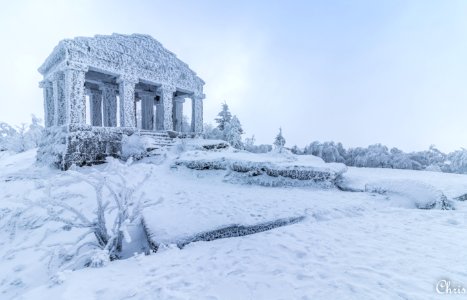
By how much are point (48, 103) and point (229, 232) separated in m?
15.2

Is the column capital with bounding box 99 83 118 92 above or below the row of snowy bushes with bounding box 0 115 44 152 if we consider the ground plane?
above

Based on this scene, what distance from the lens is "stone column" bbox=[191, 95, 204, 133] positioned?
17422 mm

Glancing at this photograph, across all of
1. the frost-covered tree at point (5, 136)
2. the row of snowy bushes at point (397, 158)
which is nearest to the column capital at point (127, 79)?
the row of snowy bushes at point (397, 158)

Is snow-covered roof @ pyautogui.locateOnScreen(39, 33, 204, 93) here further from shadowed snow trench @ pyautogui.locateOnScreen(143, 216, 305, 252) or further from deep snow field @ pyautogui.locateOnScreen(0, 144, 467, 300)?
shadowed snow trench @ pyautogui.locateOnScreen(143, 216, 305, 252)

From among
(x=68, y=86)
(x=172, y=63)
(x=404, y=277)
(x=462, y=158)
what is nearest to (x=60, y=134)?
(x=68, y=86)

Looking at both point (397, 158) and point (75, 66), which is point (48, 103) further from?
point (397, 158)

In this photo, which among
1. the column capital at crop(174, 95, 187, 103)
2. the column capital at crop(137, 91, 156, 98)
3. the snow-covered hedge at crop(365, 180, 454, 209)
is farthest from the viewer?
the column capital at crop(174, 95, 187, 103)

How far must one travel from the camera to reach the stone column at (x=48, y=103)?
1385 centimetres

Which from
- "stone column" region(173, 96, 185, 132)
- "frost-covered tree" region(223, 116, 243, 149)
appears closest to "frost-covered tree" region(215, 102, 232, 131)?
"frost-covered tree" region(223, 116, 243, 149)

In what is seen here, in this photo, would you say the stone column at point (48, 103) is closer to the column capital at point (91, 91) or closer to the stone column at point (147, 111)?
the column capital at point (91, 91)

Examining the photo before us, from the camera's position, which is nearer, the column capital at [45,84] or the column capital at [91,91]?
the column capital at [45,84]

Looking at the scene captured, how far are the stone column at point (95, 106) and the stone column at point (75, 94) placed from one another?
587 centimetres

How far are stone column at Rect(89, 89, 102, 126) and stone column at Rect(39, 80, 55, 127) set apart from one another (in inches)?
115

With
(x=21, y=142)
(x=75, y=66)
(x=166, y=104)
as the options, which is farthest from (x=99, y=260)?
(x=21, y=142)
